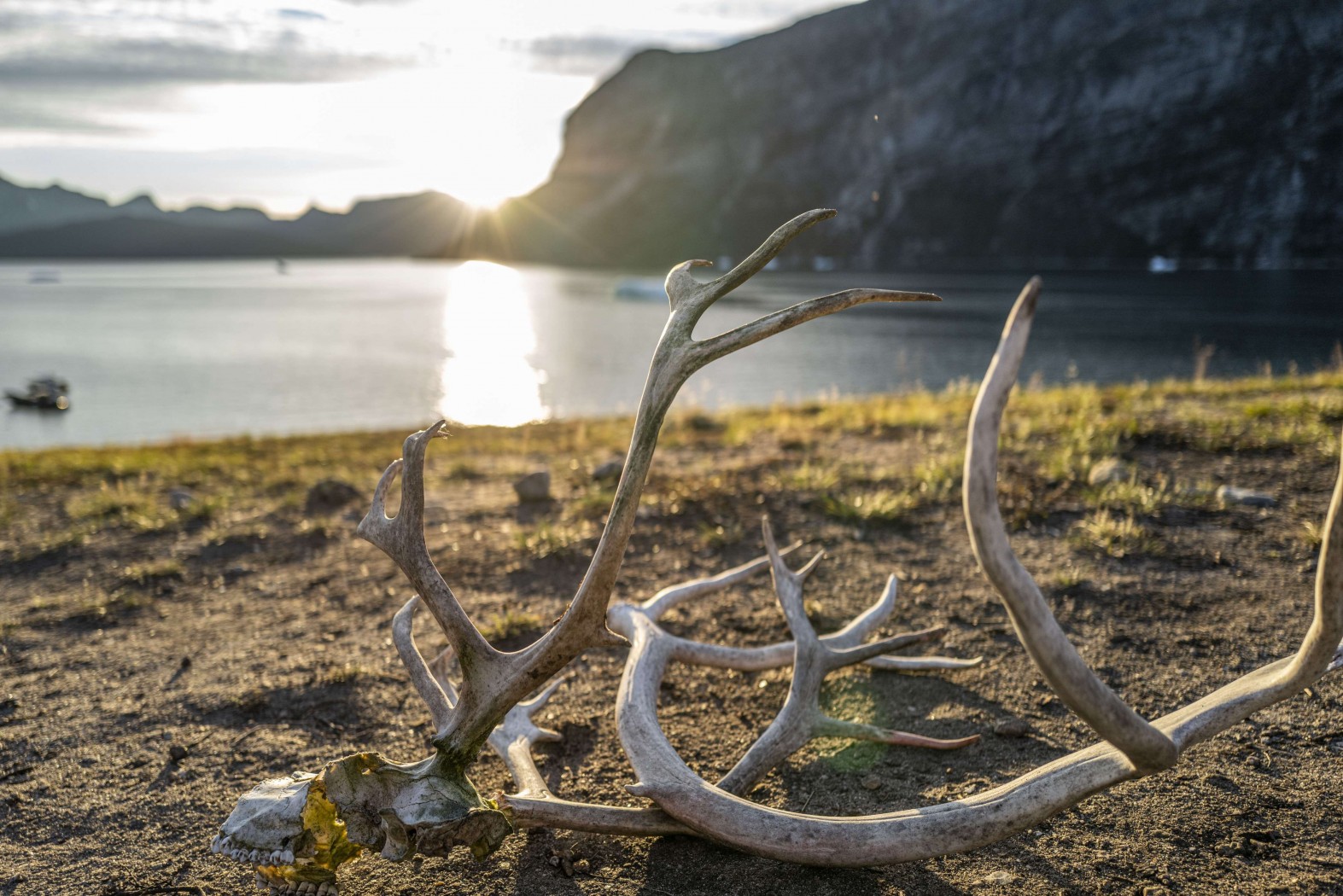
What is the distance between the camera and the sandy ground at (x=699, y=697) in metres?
3.28

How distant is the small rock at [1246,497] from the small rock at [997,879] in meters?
5.29

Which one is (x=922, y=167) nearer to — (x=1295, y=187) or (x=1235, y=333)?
(x=1295, y=187)

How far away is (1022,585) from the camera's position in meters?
1.84

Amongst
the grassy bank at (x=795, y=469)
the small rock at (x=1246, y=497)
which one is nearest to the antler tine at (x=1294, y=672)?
the grassy bank at (x=795, y=469)

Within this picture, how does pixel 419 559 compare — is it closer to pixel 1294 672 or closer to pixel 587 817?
pixel 587 817

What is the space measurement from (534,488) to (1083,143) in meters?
172

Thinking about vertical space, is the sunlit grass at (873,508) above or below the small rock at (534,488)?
above

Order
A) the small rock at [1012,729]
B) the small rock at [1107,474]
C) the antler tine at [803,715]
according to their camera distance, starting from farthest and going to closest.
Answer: the small rock at [1107,474]
the small rock at [1012,729]
the antler tine at [803,715]

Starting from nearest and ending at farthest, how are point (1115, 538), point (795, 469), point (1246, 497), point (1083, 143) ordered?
point (1115, 538) → point (1246, 497) → point (795, 469) → point (1083, 143)

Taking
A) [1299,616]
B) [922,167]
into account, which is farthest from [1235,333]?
[922,167]

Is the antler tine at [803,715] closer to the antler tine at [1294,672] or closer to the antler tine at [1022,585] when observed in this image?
the antler tine at [1294,672]

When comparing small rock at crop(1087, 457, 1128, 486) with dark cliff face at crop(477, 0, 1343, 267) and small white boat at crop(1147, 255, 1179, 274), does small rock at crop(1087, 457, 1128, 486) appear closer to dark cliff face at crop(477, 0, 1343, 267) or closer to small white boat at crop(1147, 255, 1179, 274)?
dark cliff face at crop(477, 0, 1343, 267)

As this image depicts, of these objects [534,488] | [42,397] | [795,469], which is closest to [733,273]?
[534,488]

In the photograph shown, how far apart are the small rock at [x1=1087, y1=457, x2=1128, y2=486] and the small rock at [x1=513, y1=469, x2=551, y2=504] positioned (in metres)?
5.35
